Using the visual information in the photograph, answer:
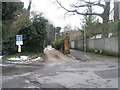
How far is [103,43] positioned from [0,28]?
39.0 feet

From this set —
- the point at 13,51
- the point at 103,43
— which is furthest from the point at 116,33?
the point at 13,51

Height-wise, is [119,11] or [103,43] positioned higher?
[119,11]

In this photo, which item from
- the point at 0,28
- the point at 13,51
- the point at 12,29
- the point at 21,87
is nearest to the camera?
the point at 21,87

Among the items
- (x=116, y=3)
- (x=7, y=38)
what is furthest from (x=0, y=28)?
(x=116, y=3)

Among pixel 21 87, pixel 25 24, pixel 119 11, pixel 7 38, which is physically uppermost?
pixel 119 11

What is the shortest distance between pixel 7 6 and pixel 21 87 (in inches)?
701

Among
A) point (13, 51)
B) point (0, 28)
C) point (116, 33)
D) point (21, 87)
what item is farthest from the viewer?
point (0, 28)

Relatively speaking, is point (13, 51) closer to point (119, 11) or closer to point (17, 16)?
point (17, 16)

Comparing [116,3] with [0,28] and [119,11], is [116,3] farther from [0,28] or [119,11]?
[0,28]

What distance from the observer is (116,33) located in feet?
59.0

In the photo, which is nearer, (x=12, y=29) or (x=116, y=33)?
(x=116, y=33)

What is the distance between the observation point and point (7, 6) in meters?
23.0

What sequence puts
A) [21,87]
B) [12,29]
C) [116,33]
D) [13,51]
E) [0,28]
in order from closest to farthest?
[21,87], [116,33], [13,51], [0,28], [12,29]

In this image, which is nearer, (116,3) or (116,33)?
(116,33)
